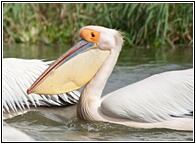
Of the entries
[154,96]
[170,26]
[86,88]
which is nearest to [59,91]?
[86,88]

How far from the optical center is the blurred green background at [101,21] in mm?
8336

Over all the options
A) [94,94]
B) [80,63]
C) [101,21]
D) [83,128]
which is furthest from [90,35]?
[101,21]

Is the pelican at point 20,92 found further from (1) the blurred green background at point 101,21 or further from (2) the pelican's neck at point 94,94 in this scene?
(1) the blurred green background at point 101,21

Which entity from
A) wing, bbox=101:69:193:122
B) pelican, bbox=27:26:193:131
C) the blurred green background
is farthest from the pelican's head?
the blurred green background

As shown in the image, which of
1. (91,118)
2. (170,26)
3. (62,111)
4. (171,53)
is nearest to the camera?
(91,118)

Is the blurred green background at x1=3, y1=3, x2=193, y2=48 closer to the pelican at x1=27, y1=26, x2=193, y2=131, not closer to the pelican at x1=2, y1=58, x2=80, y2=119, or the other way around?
the pelican at x1=2, y1=58, x2=80, y2=119

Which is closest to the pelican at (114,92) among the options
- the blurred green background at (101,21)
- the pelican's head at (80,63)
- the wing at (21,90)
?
the pelican's head at (80,63)

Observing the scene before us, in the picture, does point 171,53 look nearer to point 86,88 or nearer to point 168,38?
point 168,38

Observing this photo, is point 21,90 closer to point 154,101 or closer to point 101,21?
point 154,101

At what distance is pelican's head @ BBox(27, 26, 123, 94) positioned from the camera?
407cm

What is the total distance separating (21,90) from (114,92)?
0.82 m

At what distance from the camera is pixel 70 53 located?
4.13m

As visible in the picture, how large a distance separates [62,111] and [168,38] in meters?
4.43

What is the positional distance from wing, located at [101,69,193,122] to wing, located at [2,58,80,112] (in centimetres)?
68
